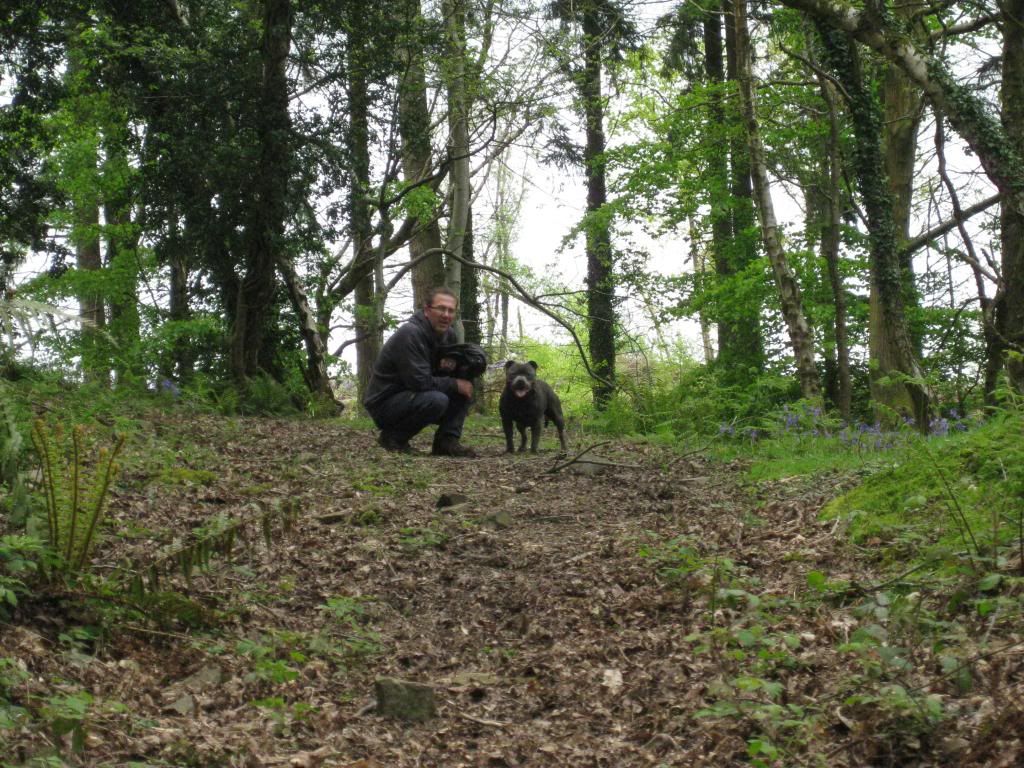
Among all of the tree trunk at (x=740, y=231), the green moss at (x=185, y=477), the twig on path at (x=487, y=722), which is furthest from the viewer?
the tree trunk at (x=740, y=231)

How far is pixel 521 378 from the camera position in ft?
37.9

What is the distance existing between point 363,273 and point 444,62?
17.8ft

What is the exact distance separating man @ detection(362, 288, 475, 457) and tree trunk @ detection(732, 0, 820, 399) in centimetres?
610

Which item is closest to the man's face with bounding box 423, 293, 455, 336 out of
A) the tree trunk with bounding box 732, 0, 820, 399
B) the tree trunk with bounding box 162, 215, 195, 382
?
the tree trunk with bounding box 732, 0, 820, 399

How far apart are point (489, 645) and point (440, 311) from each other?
6499 mm

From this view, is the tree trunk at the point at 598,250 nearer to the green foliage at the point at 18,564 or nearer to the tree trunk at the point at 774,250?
the tree trunk at the point at 774,250

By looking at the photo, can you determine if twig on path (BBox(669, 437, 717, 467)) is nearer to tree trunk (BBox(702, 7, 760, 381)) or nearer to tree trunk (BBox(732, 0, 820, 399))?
tree trunk (BBox(732, 0, 820, 399))

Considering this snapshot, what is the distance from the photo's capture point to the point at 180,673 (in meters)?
4.21

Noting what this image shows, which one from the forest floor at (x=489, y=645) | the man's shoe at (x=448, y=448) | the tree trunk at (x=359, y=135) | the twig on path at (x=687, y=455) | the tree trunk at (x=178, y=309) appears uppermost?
the tree trunk at (x=359, y=135)

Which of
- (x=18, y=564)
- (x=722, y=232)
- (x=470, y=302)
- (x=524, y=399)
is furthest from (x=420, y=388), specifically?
(x=722, y=232)

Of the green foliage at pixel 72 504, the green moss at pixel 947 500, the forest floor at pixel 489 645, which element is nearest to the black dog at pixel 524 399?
the forest floor at pixel 489 645

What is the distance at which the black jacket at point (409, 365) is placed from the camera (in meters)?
11.0

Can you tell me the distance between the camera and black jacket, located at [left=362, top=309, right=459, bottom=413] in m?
11.0

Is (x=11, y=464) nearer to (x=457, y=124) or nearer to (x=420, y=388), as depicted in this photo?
(x=420, y=388)
